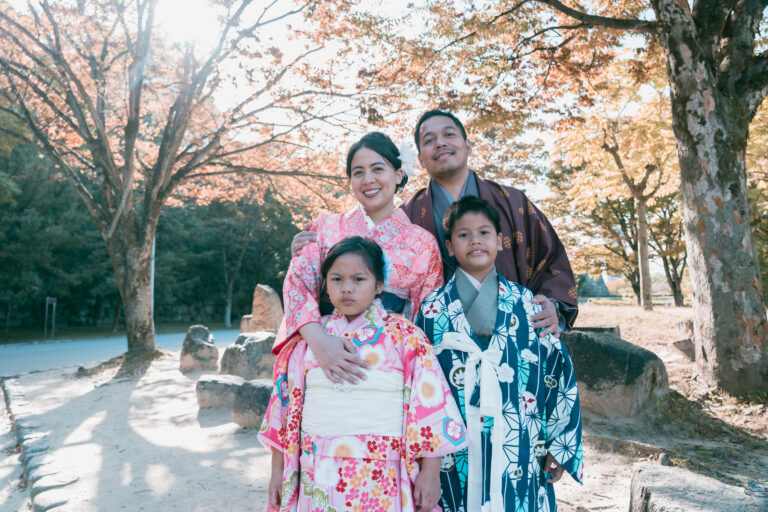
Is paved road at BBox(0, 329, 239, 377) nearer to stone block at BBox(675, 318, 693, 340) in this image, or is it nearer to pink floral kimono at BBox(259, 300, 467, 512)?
pink floral kimono at BBox(259, 300, 467, 512)

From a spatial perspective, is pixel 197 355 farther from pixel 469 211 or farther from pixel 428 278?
pixel 469 211

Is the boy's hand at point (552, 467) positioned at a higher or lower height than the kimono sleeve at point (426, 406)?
lower

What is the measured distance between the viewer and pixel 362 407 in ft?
5.61

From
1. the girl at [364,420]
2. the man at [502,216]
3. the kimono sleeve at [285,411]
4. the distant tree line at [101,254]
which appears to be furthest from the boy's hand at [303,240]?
the distant tree line at [101,254]

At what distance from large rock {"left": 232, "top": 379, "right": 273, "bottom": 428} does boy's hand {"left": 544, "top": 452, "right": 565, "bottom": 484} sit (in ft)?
11.0

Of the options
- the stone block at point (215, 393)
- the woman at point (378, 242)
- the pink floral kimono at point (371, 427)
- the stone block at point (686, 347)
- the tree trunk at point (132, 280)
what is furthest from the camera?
the tree trunk at point (132, 280)

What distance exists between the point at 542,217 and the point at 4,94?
10624 millimetres

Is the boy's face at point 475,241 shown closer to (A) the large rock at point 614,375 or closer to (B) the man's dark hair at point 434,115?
(B) the man's dark hair at point 434,115

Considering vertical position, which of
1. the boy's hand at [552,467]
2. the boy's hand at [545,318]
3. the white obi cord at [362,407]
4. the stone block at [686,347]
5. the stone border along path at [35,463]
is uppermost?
the boy's hand at [545,318]

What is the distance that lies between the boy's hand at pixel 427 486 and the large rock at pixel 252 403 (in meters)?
3.33

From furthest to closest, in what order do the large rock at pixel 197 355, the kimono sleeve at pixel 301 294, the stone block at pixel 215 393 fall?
A: the large rock at pixel 197 355
the stone block at pixel 215 393
the kimono sleeve at pixel 301 294

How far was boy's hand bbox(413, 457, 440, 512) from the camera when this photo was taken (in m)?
1.70

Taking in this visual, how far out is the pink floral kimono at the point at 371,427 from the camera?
168cm

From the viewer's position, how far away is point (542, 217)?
8.10 ft
